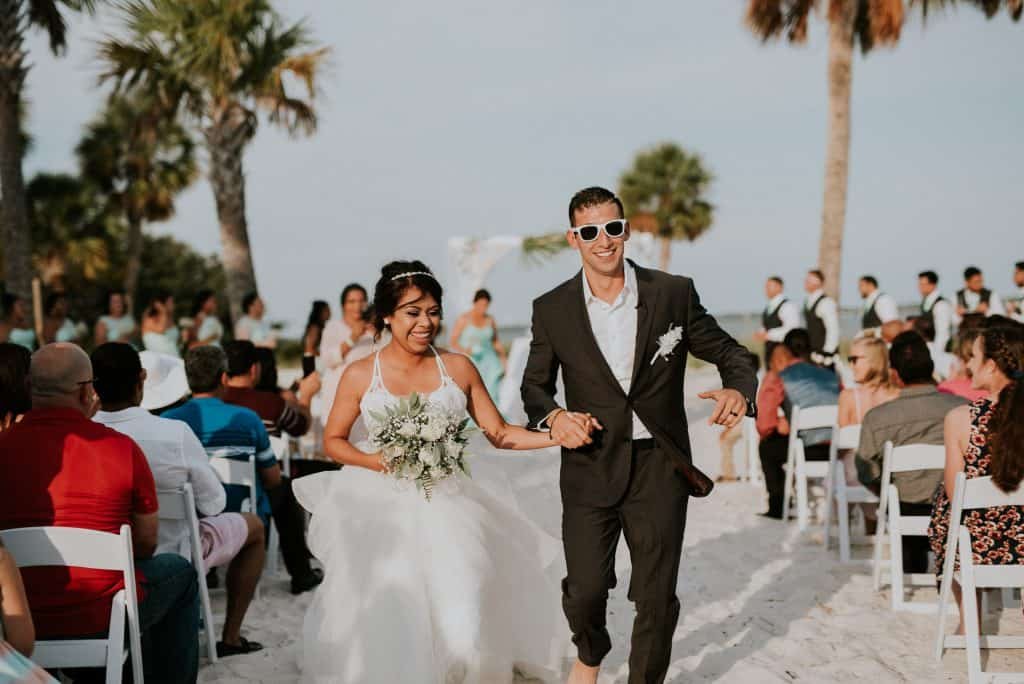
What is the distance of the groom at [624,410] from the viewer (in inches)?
157

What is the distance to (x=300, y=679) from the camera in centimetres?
495

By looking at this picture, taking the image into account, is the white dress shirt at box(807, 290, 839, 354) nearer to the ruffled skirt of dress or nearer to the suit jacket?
the ruffled skirt of dress

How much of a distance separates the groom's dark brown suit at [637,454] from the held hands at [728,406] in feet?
0.32

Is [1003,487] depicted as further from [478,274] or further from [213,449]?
[478,274]

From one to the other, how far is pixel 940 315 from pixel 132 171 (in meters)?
29.1

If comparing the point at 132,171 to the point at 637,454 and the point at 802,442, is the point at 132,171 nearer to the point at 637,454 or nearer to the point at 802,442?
the point at 802,442

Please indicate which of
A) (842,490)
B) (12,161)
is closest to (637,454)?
(842,490)

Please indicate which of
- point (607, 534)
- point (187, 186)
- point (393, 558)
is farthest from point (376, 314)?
point (187, 186)

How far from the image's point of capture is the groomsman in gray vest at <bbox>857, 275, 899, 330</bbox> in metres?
13.6

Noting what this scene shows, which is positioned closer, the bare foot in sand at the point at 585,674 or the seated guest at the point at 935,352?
the bare foot in sand at the point at 585,674

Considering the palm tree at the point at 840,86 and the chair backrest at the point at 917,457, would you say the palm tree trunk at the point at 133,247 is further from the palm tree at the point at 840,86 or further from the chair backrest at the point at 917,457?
the chair backrest at the point at 917,457

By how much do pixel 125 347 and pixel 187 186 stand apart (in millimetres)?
32857

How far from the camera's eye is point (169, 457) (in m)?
4.91

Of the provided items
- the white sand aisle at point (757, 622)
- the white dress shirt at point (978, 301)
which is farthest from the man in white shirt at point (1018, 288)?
the white sand aisle at point (757, 622)
